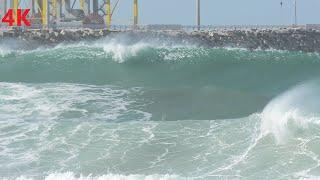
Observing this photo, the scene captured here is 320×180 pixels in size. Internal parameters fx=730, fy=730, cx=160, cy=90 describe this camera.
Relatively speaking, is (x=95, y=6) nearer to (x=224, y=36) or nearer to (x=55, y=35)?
(x=55, y=35)

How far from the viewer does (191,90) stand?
88.7ft

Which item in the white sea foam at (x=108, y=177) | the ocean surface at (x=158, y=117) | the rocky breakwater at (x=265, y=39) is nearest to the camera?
the white sea foam at (x=108, y=177)

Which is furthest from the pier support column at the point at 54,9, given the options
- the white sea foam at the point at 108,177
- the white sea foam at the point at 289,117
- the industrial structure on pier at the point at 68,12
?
the white sea foam at the point at 108,177

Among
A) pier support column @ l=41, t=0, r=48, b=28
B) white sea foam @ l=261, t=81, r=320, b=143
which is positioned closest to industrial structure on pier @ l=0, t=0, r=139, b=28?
pier support column @ l=41, t=0, r=48, b=28

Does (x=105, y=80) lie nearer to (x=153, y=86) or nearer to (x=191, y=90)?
(x=153, y=86)

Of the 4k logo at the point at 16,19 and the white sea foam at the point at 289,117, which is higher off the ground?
the 4k logo at the point at 16,19

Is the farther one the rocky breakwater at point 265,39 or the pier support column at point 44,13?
the pier support column at point 44,13

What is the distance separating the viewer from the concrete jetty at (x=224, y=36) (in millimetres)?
44188

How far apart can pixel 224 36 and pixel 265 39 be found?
2578 millimetres

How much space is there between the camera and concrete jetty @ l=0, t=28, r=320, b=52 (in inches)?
1740

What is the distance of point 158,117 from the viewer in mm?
21125

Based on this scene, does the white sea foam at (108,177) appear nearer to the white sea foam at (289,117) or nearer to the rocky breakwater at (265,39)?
the white sea foam at (289,117)

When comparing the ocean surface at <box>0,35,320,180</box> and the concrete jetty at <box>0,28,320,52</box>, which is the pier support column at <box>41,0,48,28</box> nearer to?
the concrete jetty at <box>0,28,320,52</box>

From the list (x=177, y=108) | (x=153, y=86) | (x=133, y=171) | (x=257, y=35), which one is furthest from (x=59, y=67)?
(x=133, y=171)
